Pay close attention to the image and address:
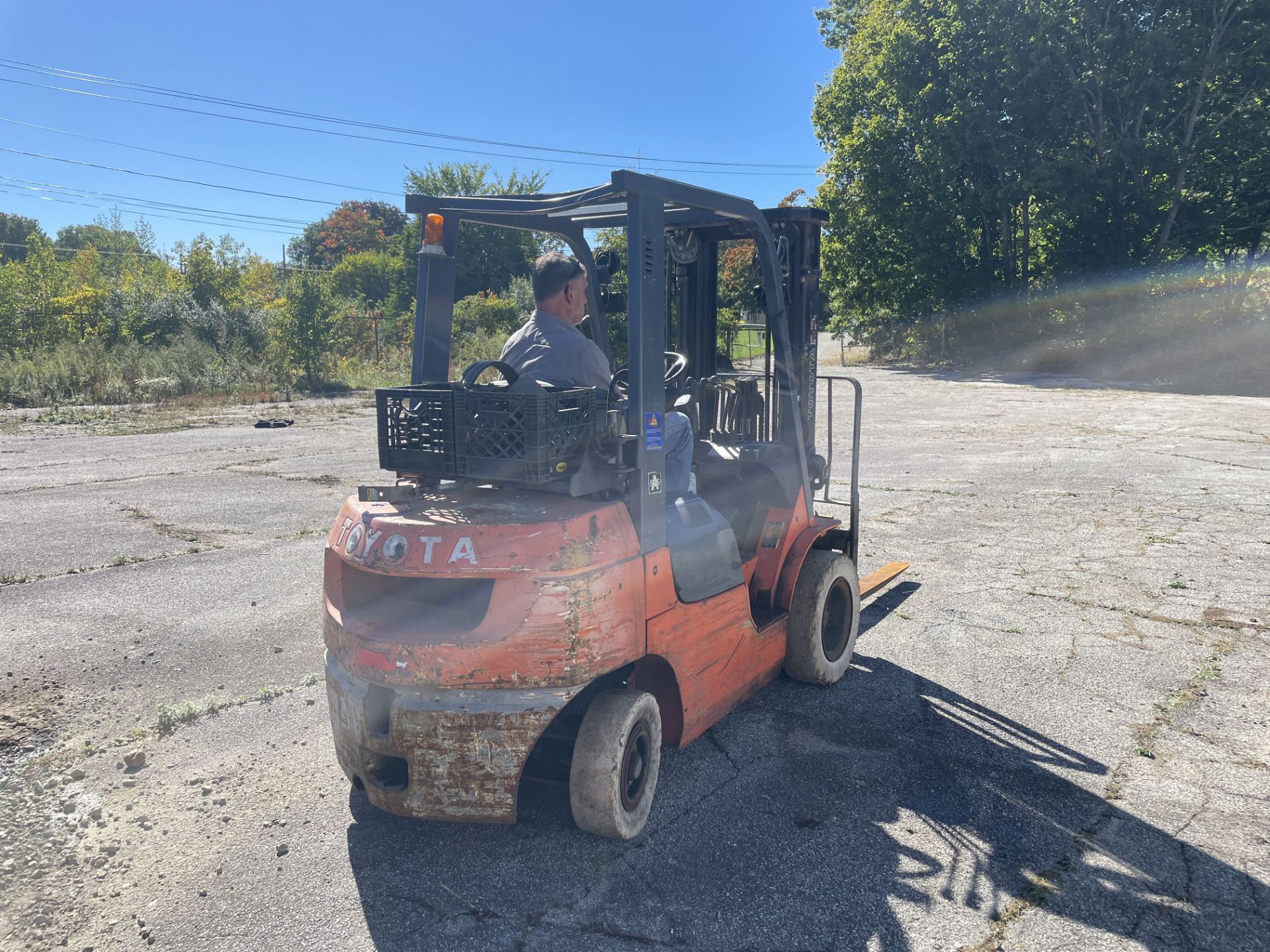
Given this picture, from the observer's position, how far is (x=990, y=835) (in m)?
3.62

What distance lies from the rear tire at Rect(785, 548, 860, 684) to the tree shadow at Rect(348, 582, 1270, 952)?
0.57 metres

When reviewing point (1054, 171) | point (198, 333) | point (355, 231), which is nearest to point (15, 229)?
point (355, 231)

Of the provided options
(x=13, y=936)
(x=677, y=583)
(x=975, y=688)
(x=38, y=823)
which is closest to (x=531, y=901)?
(x=677, y=583)

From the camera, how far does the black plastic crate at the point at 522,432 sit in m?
3.18

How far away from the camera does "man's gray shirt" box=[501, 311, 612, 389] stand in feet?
11.9

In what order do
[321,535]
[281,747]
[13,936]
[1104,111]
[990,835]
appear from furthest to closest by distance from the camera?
[1104,111] < [321,535] < [281,747] < [990,835] < [13,936]

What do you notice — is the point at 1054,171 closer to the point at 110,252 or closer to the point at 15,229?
the point at 110,252

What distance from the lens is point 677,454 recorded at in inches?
163

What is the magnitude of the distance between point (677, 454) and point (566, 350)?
80 cm

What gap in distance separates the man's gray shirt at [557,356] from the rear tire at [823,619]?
1842 millimetres

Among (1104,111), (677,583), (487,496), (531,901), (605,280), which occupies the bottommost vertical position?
(531,901)

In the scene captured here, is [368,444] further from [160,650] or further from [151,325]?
[151,325]

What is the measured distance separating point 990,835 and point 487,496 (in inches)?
98.9

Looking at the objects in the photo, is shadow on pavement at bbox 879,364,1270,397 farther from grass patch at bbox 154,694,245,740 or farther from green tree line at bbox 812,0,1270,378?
grass patch at bbox 154,694,245,740
